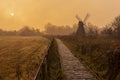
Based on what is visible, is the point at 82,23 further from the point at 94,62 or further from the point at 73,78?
the point at 73,78

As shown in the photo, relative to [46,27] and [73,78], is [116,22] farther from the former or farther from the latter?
[46,27]

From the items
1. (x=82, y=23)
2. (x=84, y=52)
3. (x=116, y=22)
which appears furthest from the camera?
(x=82, y=23)

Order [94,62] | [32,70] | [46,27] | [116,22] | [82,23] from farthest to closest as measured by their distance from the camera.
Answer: [46,27] → [82,23] → [116,22] → [94,62] → [32,70]

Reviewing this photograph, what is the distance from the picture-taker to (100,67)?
18422 millimetres

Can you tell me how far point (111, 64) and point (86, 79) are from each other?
225cm

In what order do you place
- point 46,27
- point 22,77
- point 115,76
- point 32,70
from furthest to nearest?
point 46,27 < point 32,70 < point 22,77 < point 115,76

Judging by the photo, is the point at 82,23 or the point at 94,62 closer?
the point at 94,62

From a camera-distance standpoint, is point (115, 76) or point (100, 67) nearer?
point (115, 76)

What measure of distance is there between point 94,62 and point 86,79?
7151 millimetres

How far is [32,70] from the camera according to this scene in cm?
1981

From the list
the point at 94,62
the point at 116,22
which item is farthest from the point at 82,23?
the point at 94,62

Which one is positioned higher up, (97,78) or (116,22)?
(116,22)

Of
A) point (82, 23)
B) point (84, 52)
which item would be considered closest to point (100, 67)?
point (84, 52)

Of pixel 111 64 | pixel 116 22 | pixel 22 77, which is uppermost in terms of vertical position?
pixel 116 22
